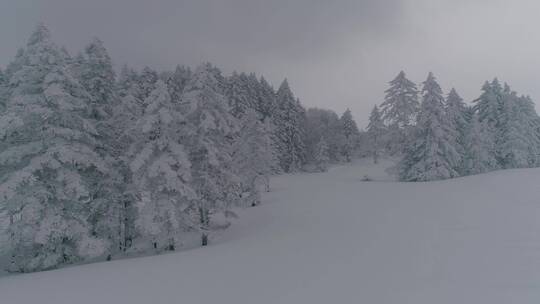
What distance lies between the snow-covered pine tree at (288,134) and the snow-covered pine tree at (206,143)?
42241 millimetres

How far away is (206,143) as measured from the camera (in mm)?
21750

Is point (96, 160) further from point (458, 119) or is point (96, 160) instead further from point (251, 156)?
point (458, 119)

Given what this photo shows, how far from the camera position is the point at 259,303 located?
28.6ft

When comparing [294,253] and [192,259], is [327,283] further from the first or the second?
[192,259]

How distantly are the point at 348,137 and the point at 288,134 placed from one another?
28041 mm

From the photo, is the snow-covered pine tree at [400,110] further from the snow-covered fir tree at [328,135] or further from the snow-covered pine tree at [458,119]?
the snow-covered fir tree at [328,135]

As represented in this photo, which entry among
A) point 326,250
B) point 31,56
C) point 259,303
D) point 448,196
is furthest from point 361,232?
point 31,56

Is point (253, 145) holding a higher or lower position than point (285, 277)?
higher

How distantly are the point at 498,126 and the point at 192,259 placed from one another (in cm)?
4824

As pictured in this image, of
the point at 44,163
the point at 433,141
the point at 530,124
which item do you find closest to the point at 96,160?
the point at 44,163

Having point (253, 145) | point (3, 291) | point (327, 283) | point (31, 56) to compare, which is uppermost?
point (31, 56)

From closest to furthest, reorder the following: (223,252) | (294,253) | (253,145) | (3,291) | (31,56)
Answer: (3,291)
(294,253)
(223,252)
(31,56)
(253,145)

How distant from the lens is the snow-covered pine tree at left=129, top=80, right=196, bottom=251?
19000 mm

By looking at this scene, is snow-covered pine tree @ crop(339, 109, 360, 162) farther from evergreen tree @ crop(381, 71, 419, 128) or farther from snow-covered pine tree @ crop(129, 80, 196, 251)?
snow-covered pine tree @ crop(129, 80, 196, 251)
